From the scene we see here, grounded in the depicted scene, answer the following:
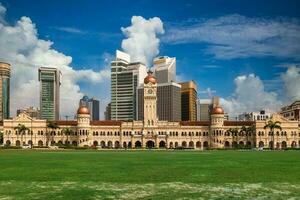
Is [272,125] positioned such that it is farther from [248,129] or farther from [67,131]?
[67,131]

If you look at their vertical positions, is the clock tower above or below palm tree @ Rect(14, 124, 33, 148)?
above

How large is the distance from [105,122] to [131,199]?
151908mm

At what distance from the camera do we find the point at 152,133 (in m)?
169

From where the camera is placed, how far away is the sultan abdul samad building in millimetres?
167125

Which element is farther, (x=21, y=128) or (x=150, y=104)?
(x=150, y=104)

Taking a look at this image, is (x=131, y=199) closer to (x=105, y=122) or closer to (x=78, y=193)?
(x=78, y=193)

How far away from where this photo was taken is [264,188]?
26.9 meters

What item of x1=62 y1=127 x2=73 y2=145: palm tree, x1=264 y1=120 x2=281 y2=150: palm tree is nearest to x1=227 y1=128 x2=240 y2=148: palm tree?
x1=264 y1=120 x2=281 y2=150: palm tree

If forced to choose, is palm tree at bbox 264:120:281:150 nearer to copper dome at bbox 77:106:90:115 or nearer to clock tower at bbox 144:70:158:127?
clock tower at bbox 144:70:158:127

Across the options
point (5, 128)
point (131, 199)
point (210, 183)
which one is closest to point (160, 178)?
point (210, 183)

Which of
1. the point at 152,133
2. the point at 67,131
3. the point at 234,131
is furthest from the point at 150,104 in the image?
the point at 234,131

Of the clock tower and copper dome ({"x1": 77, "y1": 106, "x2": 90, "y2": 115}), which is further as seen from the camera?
the clock tower

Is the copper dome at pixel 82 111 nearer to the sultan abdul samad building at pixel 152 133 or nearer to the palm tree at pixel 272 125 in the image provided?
the sultan abdul samad building at pixel 152 133

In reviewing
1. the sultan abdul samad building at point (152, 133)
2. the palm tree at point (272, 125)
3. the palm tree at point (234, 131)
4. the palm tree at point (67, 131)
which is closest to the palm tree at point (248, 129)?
the sultan abdul samad building at point (152, 133)
